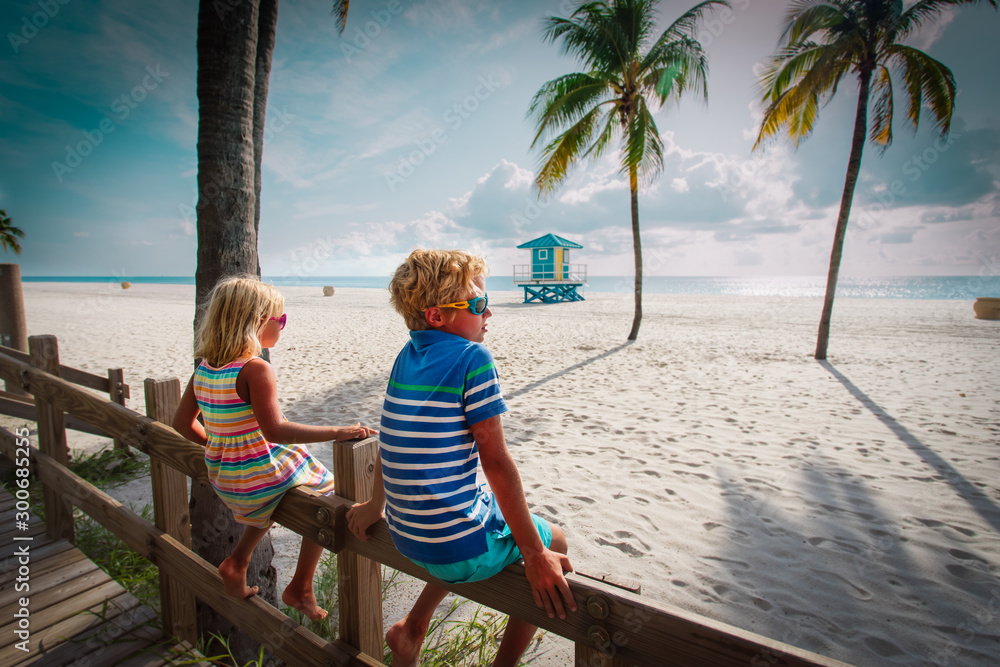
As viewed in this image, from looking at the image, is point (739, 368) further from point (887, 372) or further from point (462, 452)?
point (462, 452)

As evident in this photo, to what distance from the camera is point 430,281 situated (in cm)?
138

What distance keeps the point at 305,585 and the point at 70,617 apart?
1363mm

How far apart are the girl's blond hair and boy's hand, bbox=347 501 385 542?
79cm

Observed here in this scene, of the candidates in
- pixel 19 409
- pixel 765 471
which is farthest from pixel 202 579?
pixel 765 471

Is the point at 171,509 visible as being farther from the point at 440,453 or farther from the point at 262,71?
the point at 262,71

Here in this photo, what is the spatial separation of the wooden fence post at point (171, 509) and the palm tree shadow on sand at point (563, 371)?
16.5ft

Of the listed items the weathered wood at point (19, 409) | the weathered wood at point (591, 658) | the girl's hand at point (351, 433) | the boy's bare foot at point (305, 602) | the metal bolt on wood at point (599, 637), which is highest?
the girl's hand at point (351, 433)

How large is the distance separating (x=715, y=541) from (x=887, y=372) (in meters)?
7.61

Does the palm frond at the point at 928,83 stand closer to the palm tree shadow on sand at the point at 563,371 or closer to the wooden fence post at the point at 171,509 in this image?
the palm tree shadow on sand at the point at 563,371

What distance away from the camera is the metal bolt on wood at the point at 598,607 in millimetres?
944

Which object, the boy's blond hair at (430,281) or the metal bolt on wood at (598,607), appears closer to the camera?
the metal bolt on wood at (598,607)

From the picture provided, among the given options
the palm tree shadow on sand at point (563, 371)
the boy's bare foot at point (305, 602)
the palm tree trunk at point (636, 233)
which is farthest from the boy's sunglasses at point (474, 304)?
the palm tree trunk at point (636, 233)

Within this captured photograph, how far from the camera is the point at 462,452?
126 centimetres

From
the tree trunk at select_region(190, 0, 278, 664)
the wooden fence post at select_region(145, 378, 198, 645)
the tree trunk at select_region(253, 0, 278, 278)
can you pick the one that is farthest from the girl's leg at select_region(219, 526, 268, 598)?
the tree trunk at select_region(253, 0, 278, 278)
